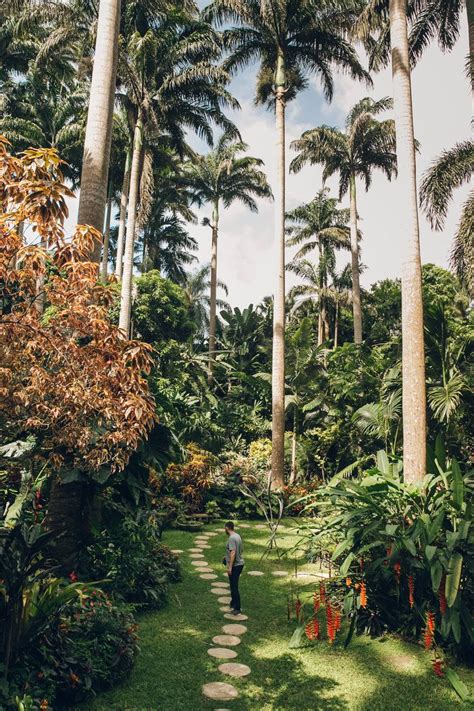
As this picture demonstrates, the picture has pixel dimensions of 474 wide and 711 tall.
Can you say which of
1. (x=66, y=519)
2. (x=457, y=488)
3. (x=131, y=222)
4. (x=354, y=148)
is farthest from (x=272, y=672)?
(x=354, y=148)

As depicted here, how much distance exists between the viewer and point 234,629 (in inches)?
251

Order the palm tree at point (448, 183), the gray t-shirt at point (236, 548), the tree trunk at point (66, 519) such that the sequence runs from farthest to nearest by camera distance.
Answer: the palm tree at point (448, 183) → the gray t-shirt at point (236, 548) → the tree trunk at point (66, 519)

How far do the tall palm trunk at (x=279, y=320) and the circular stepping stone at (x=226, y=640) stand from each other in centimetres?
899

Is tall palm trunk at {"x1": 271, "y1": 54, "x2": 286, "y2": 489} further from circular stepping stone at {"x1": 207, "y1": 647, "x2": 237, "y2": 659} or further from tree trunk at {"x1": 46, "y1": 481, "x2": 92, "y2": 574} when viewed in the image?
tree trunk at {"x1": 46, "y1": 481, "x2": 92, "y2": 574}

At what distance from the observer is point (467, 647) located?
211 inches

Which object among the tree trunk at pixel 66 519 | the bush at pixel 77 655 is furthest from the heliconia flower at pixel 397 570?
the tree trunk at pixel 66 519

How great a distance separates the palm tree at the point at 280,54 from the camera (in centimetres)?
1570

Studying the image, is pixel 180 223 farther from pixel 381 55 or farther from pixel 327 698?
pixel 327 698

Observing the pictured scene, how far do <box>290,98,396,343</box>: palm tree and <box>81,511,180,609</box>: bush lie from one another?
18810 millimetres

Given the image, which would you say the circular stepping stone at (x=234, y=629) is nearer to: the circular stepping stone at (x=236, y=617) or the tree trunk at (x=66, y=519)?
the circular stepping stone at (x=236, y=617)

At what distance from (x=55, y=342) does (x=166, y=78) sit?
16705mm

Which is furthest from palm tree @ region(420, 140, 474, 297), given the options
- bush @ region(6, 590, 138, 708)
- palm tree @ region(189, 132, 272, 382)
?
palm tree @ region(189, 132, 272, 382)

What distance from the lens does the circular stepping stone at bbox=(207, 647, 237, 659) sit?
5.52 m

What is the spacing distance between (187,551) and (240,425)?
10.2 meters
